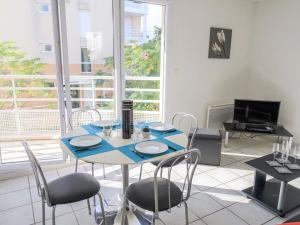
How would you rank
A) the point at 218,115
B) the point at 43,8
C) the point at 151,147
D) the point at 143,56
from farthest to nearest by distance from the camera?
the point at 218,115
the point at 143,56
the point at 43,8
the point at 151,147

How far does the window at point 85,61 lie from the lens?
9.66 feet

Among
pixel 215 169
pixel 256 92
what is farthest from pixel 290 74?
pixel 215 169

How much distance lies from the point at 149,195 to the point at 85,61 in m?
2.00

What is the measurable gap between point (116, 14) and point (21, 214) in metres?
2.44

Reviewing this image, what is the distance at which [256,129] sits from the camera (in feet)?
11.9

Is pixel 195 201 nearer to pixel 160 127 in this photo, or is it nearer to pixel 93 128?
pixel 160 127

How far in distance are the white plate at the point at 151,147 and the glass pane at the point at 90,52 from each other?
160cm

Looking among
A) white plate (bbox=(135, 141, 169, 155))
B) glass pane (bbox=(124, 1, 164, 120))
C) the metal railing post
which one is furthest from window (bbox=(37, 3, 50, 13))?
white plate (bbox=(135, 141, 169, 155))

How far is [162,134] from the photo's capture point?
2.03 m

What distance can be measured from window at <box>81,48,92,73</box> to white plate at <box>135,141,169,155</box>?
166cm

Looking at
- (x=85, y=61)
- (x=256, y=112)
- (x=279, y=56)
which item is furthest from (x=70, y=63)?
(x=279, y=56)

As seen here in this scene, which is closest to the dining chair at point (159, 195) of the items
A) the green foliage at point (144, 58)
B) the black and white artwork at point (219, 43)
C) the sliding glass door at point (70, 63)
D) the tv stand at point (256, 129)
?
the sliding glass door at point (70, 63)

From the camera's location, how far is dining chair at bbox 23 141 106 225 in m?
1.57

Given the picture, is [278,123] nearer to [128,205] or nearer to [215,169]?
[215,169]
